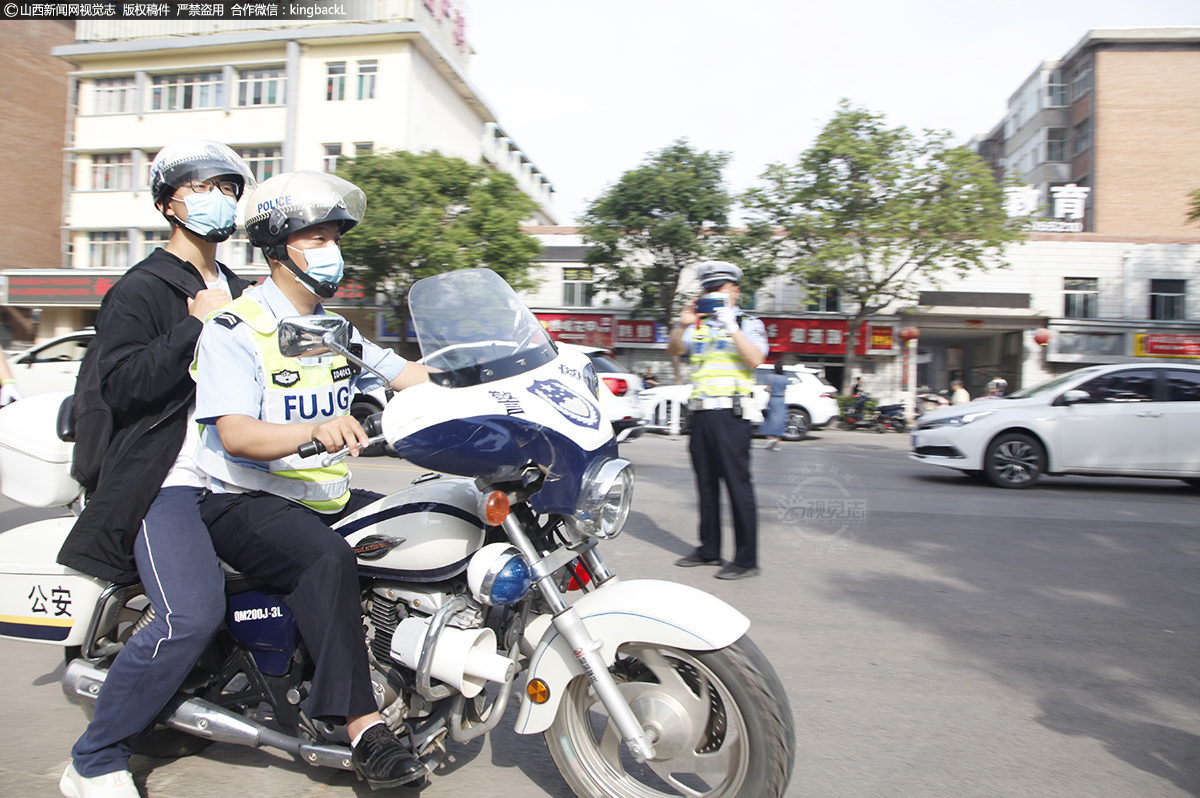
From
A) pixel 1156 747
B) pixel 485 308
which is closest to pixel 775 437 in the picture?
pixel 1156 747

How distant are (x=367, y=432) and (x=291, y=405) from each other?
364 millimetres

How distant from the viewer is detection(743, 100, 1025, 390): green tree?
23.2 m

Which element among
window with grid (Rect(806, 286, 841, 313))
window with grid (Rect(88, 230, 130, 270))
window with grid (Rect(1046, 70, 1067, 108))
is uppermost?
window with grid (Rect(1046, 70, 1067, 108))

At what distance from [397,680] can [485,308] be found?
111 centimetres

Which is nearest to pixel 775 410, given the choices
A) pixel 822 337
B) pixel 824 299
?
pixel 824 299

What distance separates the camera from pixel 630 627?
2072 millimetres

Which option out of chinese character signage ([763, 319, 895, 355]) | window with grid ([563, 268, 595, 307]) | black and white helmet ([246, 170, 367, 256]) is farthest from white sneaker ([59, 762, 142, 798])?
window with grid ([563, 268, 595, 307])

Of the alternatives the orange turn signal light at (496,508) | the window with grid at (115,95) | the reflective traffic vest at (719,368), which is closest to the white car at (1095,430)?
the reflective traffic vest at (719,368)

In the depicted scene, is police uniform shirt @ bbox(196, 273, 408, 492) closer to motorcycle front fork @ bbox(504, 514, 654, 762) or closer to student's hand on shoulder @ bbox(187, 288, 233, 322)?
student's hand on shoulder @ bbox(187, 288, 233, 322)

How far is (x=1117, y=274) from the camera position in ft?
91.0

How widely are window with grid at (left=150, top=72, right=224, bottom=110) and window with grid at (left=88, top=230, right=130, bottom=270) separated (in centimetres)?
576

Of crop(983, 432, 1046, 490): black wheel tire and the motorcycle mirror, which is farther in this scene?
crop(983, 432, 1046, 490): black wheel tire

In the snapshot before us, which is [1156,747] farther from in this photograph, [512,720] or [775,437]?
[775,437]

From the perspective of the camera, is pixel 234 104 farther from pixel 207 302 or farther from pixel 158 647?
pixel 158 647
